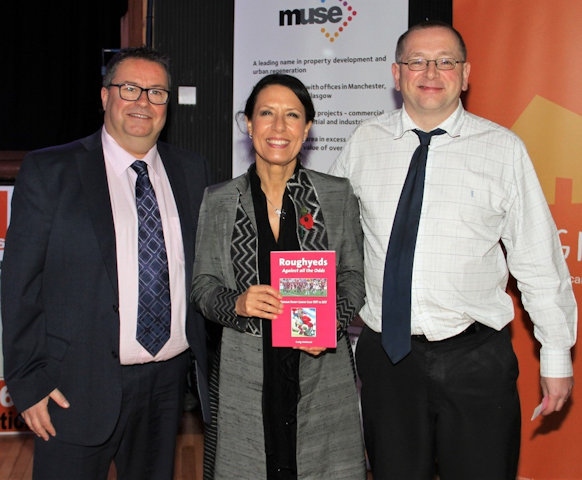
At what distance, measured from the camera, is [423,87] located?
2.64m

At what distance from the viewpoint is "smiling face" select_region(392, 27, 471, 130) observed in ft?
8.63

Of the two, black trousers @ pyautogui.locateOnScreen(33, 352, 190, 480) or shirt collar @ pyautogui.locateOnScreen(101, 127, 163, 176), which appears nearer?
black trousers @ pyautogui.locateOnScreen(33, 352, 190, 480)

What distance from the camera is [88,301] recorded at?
2.56 m

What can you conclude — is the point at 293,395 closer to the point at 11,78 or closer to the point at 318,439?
the point at 318,439

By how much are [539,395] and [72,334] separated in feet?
8.55

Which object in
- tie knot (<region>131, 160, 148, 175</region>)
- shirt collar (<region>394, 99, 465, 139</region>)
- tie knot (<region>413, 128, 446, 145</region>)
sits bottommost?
tie knot (<region>131, 160, 148, 175</region>)

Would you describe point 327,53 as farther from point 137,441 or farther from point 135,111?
point 137,441

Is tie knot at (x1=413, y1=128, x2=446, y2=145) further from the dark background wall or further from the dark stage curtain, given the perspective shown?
the dark stage curtain

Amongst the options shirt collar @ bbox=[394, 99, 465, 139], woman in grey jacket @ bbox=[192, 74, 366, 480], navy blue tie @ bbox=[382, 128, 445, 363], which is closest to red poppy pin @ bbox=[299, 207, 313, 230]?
woman in grey jacket @ bbox=[192, 74, 366, 480]

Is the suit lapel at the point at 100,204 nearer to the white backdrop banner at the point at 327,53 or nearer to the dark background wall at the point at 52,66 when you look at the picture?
the white backdrop banner at the point at 327,53

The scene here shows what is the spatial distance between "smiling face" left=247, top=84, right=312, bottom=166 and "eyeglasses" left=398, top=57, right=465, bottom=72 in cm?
44

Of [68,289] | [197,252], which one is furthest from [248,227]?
[68,289]

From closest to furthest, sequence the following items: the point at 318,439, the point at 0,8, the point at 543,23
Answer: the point at 318,439
the point at 543,23
the point at 0,8

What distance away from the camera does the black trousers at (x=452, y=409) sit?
2.59 m
